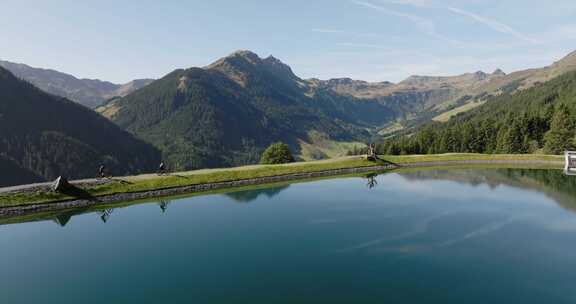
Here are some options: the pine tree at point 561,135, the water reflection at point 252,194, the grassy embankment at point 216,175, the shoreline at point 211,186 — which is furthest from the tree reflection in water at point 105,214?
the pine tree at point 561,135

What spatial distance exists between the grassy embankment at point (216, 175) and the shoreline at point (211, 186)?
31.3 inches

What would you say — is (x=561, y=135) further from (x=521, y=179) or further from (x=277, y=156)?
(x=277, y=156)

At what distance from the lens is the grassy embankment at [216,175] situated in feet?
222

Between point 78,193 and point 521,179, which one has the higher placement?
point 78,193

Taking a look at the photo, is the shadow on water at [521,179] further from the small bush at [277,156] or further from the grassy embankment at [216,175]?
the small bush at [277,156]

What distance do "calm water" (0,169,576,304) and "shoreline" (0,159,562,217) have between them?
6079 mm

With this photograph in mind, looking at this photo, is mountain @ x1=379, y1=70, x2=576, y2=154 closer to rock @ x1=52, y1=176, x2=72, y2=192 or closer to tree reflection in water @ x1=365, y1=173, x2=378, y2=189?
tree reflection in water @ x1=365, y1=173, x2=378, y2=189

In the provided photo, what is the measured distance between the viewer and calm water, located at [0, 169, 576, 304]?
106ft

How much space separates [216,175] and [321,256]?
5681 cm

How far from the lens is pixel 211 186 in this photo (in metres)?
89.3

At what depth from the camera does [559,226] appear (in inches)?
2003

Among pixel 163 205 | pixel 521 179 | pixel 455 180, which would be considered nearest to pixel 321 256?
pixel 163 205

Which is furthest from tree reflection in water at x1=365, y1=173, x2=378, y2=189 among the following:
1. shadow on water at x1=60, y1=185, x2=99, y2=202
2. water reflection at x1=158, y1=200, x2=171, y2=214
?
shadow on water at x1=60, y1=185, x2=99, y2=202

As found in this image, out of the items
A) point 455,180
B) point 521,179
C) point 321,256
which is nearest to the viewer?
point 321,256
